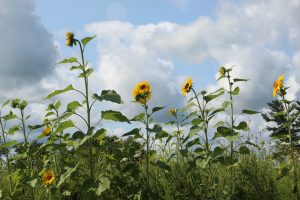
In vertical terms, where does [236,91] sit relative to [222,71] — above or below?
below

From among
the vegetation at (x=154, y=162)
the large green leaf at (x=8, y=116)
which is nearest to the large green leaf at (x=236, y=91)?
the vegetation at (x=154, y=162)

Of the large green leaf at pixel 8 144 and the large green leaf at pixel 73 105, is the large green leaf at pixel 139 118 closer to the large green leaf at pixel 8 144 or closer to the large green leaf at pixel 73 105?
the large green leaf at pixel 73 105

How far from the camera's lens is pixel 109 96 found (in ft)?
11.9

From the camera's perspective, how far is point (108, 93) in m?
3.72

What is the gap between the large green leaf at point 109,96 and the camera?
3561 millimetres

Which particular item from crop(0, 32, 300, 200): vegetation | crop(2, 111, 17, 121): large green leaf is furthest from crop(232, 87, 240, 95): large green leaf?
crop(2, 111, 17, 121): large green leaf

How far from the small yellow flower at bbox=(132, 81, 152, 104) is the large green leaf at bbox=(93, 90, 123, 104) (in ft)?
2.53

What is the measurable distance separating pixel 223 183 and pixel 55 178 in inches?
78.9

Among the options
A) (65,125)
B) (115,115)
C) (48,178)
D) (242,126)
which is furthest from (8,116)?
(242,126)

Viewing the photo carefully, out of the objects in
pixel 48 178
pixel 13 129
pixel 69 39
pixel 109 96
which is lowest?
pixel 48 178

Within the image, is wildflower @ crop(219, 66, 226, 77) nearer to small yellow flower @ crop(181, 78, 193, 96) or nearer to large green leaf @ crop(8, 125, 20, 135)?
small yellow flower @ crop(181, 78, 193, 96)

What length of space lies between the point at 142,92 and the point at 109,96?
954 mm

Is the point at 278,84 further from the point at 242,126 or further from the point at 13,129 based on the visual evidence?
the point at 13,129

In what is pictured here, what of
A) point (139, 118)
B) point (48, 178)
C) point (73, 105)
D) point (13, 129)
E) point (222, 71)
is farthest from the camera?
point (13, 129)
